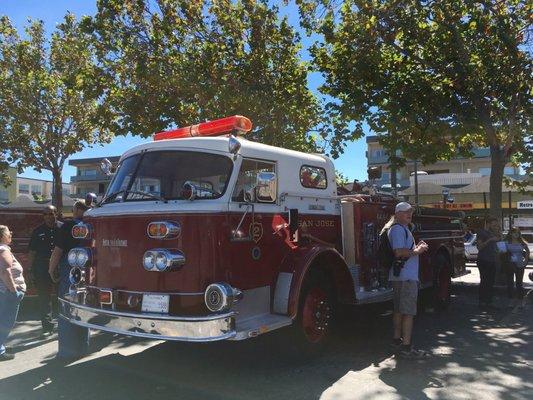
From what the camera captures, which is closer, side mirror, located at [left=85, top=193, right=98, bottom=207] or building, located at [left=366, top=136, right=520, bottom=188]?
side mirror, located at [left=85, top=193, right=98, bottom=207]

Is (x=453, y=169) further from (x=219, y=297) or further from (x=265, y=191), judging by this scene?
(x=219, y=297)

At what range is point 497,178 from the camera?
12281 millimetres

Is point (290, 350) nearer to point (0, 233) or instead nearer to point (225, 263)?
point (225, 263)

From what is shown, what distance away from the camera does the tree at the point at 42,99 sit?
18.6 meters

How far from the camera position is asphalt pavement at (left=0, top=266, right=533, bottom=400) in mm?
4996

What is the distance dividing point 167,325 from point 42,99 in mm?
17118

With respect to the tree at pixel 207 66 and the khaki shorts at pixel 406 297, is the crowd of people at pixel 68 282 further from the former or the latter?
the tree at pixel 207 66

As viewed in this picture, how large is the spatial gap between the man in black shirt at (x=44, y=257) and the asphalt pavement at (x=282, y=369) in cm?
47

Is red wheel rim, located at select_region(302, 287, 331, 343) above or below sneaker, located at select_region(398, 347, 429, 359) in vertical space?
above

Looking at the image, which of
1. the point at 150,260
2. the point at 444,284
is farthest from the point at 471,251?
the point at 150,260

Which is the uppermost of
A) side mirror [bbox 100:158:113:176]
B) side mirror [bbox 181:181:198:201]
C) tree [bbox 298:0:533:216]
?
tree [bbox 298:0:533:216]

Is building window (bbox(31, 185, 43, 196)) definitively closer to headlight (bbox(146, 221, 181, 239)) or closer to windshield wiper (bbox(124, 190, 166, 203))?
windshield wiper (bbox(124, 190, 166, 203))

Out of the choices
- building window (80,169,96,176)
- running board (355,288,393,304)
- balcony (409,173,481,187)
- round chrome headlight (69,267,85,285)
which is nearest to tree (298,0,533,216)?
running board (355,288,393,304)

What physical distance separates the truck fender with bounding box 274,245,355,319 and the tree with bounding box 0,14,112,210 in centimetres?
1360
